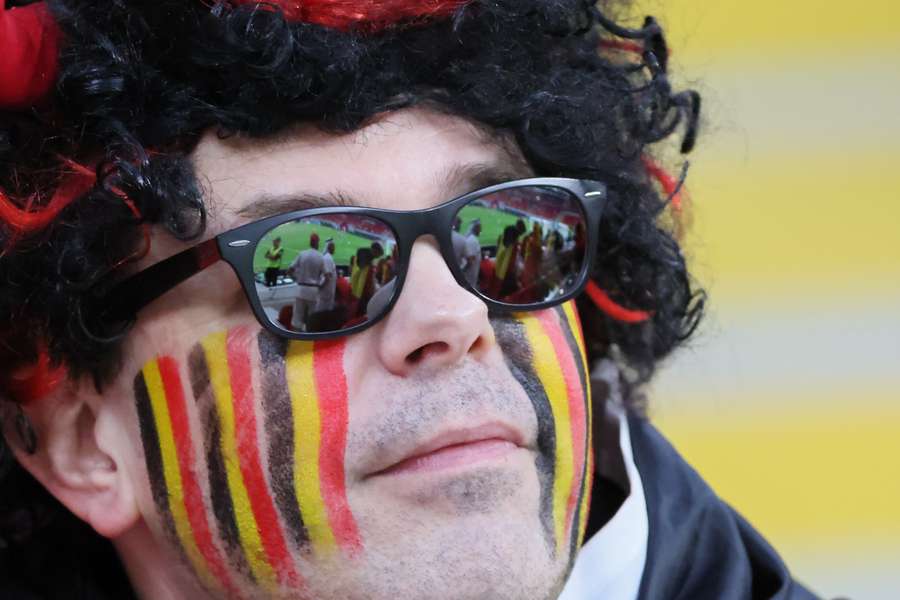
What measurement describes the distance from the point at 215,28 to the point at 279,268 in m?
0.38

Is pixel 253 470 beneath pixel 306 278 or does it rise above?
beneath

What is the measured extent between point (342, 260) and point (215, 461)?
383 mm

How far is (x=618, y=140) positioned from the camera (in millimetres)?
2418

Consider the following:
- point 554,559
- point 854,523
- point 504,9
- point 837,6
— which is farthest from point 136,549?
point 837,6

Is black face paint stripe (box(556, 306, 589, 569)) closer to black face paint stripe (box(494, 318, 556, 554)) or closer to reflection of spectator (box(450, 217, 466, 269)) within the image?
black face paint stripe (box(494, 318, 556, 554))

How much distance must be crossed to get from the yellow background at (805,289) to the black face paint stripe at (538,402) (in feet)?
5.96

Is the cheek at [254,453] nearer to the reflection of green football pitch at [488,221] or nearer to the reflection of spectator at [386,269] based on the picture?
the reflection of spectator at [386,269]

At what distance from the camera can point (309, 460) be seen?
1960 millimetres

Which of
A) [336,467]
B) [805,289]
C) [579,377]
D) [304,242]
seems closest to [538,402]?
[579,377]

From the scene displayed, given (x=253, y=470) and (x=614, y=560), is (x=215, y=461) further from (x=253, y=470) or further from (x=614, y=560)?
(x=614, y=560)

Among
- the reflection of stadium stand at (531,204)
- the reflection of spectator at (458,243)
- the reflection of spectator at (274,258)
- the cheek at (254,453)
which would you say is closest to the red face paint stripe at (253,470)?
the cheek at (254,453)

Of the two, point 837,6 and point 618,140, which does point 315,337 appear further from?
point 837,6

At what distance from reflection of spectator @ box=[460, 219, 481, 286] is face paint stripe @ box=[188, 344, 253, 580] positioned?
445mm

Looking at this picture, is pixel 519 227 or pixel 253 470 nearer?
pixel 253 470
